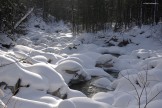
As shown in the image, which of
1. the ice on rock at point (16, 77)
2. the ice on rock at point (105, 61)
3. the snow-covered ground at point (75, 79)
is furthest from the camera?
the ice on rock at point (105, 61)

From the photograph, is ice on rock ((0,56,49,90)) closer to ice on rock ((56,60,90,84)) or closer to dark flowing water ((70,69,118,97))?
dark flowing water ((70,69,118,97))

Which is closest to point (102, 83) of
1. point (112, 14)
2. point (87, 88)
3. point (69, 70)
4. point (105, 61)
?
point (87, 88)

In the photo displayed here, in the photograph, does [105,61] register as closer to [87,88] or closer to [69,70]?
[69,70]

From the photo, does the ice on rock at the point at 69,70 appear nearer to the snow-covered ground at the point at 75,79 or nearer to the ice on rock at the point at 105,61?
the snow-covered ground at the point at 75,79

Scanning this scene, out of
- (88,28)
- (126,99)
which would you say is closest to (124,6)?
(88,28)

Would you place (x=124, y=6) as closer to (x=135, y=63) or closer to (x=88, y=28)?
(x=88, y=28)

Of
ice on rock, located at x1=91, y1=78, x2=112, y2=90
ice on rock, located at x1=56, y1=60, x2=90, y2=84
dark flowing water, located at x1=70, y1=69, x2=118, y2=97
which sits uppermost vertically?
ice on rock, located at x1=56, y1=60, x2=90, y2=84

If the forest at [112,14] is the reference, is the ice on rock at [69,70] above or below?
below

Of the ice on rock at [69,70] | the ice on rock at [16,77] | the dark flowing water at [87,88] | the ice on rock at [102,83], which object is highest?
the ice on rock at [16,77]

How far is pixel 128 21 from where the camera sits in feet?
116

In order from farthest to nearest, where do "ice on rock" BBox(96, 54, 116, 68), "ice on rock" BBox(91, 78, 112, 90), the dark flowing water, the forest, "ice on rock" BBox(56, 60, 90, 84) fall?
the forest, "ice on rock" BBox(96, 54, 116, 68), "ice on rock" BBox(56, 60, 90, 84), "ice on rock" BBox(91, 78, 112, 90), the dark flowing water

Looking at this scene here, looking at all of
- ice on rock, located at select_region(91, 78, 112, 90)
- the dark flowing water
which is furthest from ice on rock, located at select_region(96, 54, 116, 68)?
Answer: ice on rock, located at select_region(91, 78, 112, 90)

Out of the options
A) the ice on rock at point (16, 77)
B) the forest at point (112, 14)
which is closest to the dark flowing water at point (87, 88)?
the ice on rock at point (16, 77)

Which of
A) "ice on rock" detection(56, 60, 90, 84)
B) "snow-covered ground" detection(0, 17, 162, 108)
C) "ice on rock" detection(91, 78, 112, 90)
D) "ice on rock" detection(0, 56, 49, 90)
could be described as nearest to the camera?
"snow-covered ground" detection(0, 17, 162, 108)
